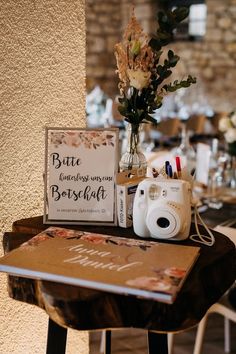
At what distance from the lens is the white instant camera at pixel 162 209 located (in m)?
1.21

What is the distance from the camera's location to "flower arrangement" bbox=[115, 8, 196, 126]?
4.49 ft

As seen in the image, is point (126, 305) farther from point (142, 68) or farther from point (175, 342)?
point (175, 342)

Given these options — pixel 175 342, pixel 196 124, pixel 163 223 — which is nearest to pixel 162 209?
pixel 163 223

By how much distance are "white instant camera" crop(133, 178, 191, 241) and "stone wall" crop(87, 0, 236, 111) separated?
Result: 19.3 ft

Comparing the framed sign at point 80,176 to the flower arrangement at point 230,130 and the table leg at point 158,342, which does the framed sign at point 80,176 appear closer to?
the table leg at point 158,342

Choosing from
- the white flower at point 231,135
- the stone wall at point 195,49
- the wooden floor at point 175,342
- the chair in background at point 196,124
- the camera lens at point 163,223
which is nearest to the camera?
the camera lens at point 163,223

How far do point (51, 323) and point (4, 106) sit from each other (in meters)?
0.61

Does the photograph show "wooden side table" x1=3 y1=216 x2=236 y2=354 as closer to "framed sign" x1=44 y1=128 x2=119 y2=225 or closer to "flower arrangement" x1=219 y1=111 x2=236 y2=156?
"framed sign" x1=44 y1=128 x2=119 y2=225

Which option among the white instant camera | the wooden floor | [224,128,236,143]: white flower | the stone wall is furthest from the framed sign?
the stone wall

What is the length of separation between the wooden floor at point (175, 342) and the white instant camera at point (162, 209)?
1.52m

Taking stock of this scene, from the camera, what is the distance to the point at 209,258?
113 centimetres

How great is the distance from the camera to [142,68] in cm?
136

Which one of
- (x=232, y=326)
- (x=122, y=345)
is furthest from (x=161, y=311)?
(x=232, y=326)

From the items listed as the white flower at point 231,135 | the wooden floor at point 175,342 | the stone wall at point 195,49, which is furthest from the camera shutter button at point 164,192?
the stone wall at point 195,49
